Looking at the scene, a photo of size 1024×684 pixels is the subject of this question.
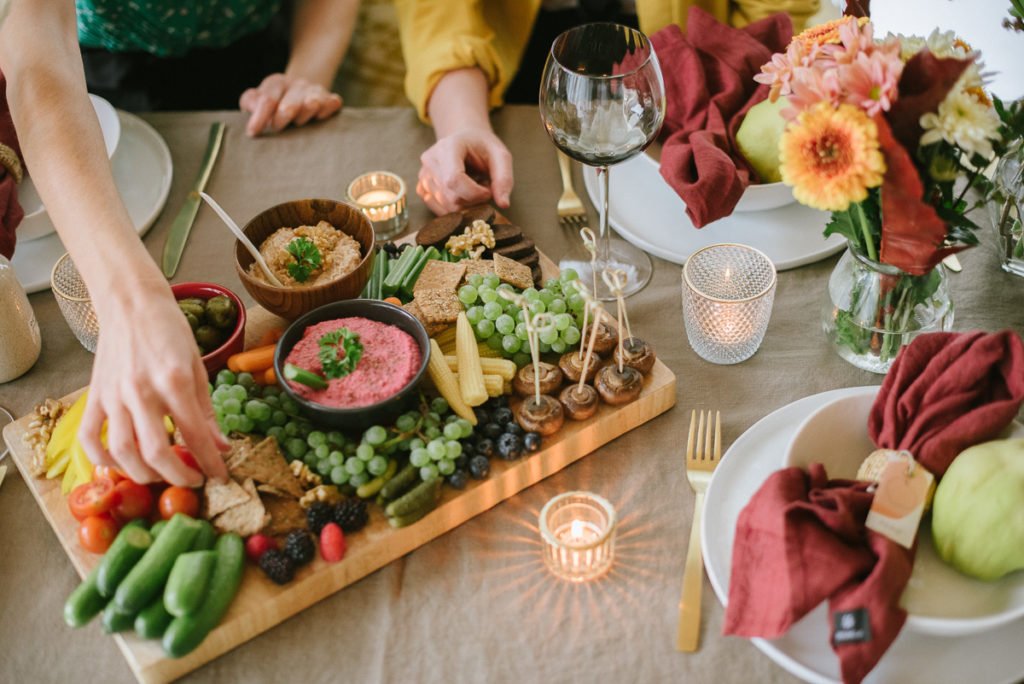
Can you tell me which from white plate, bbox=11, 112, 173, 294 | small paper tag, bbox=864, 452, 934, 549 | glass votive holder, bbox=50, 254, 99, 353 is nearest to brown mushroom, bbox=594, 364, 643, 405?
small paper tag, bbox=864, 452, 934, 549

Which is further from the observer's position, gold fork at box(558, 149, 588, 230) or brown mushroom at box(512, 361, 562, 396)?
gold fork at box(558, 149, 588, 230)

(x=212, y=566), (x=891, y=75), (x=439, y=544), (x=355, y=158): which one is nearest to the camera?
(x=891, y=75)

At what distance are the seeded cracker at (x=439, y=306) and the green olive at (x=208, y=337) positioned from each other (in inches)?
10.9

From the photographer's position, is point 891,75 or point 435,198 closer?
point 891,75

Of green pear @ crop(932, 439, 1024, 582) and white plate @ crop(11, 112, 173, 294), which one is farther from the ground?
green pear @ crop(932, 439, 1024, 582)

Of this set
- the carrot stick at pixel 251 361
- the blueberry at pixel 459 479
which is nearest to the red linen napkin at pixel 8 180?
the carrot stick at pixel 251 361

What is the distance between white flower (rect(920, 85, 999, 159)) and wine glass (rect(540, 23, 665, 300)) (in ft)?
1.30

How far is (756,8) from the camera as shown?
1692 mm

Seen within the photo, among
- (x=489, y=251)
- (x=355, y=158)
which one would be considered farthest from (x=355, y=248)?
(x=355, y=158)

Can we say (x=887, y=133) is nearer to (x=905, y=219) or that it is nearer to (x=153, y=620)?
(x=905, y=219)

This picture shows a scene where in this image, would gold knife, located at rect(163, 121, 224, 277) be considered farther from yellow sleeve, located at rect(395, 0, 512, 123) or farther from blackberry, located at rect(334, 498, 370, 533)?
blackberry, located at rect(334, 498, 370, 533)

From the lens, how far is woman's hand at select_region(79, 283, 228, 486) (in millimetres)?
918

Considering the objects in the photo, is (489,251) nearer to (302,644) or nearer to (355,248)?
(355,248)

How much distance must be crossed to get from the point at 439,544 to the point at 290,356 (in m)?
0.30
